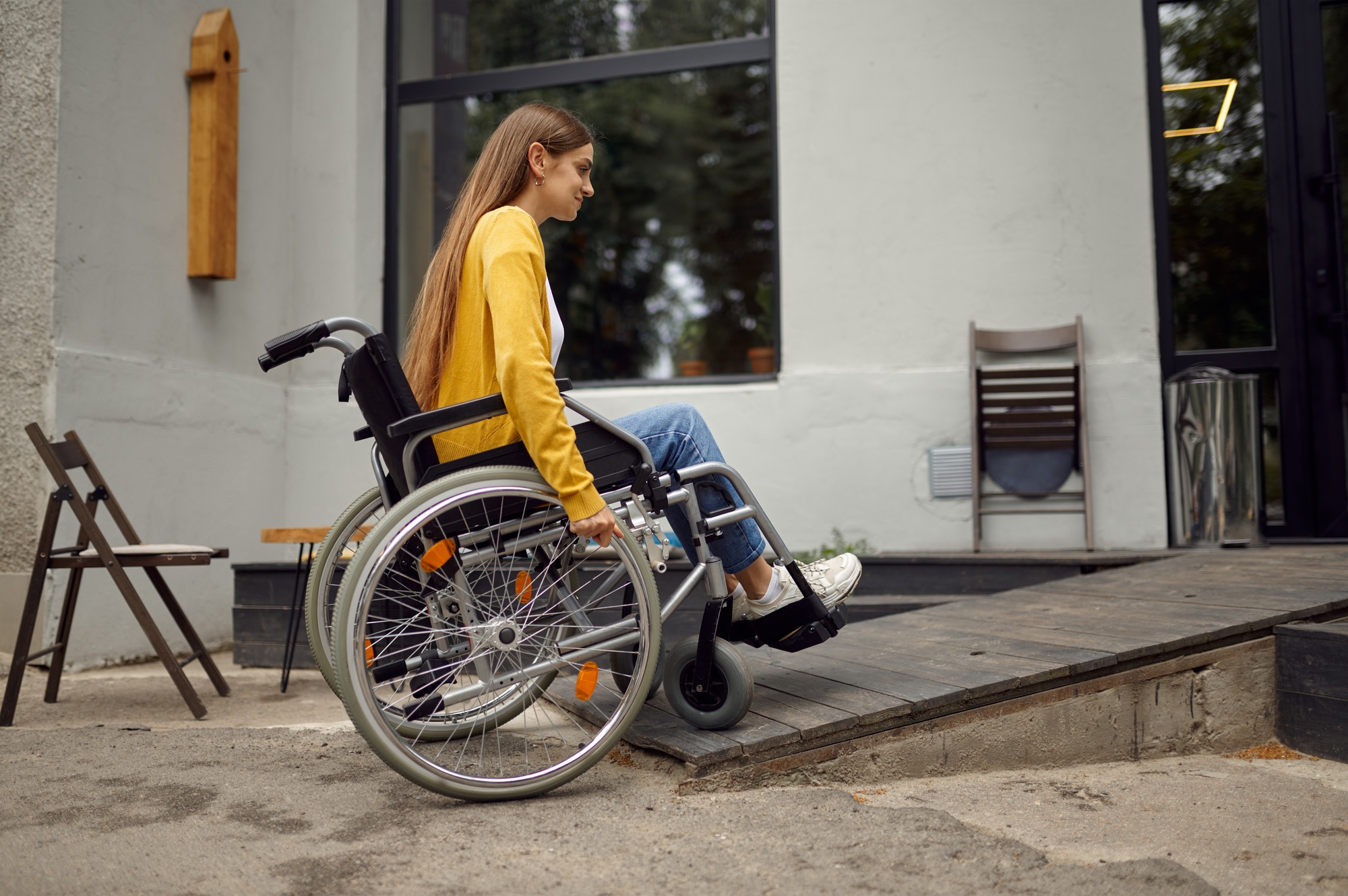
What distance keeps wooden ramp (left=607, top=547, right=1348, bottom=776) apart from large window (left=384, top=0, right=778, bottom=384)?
2184mm

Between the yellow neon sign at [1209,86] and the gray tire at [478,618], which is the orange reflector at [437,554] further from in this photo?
the yellow neon sign at [1209,86]

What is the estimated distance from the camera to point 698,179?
6.20m

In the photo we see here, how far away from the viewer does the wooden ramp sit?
78.5 inches

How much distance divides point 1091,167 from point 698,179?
258 cm

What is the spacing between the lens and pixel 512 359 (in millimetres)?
1757

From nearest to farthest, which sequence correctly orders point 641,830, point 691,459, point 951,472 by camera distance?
point 641,830
point 691,459
point 951,472

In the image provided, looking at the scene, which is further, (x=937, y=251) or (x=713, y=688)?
(x=937, y=251)

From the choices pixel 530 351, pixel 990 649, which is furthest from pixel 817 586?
pixel 530 351

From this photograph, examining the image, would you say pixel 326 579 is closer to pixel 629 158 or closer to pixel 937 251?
pixel 937 251

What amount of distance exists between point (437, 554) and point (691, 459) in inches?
20.6

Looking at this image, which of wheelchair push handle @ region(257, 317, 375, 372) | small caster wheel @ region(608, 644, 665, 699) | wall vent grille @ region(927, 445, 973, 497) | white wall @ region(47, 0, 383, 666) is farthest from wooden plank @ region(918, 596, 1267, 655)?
white wall @ region(47, 0, 383, 666)

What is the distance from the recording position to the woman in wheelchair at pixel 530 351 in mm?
1759

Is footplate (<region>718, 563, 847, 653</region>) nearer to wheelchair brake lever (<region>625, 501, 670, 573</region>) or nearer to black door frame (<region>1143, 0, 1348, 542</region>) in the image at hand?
wheelchair brake lever (<region>625, 501, 670, 573</region>)

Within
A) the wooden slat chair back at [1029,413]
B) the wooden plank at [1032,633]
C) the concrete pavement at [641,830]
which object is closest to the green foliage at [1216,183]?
the wooden slat chair back at [1029,413]
